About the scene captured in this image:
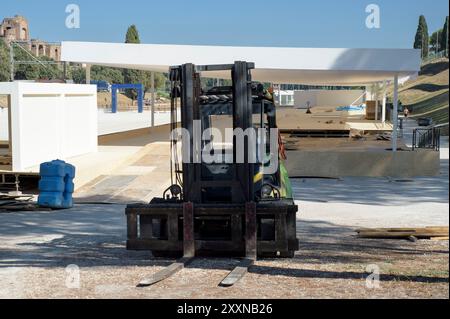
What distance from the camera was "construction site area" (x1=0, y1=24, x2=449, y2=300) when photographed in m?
8.94

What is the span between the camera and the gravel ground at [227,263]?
8430mm

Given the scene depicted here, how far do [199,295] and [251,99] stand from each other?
299cm

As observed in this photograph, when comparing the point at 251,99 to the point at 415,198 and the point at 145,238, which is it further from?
the point at 415,198

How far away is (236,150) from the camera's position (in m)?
9.78

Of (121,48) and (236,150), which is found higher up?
(121,48)

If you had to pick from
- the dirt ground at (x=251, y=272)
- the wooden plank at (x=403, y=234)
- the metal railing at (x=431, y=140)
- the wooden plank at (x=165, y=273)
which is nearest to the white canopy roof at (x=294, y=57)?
the metal railing at (x=431, y=140)

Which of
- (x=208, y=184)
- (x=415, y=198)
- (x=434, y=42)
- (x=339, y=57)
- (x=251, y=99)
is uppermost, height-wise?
(x=434, y=42)

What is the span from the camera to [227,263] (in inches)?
392

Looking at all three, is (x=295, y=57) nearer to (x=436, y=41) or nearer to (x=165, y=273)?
(x=165, y=273)

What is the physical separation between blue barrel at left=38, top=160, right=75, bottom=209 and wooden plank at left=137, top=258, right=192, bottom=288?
733cm

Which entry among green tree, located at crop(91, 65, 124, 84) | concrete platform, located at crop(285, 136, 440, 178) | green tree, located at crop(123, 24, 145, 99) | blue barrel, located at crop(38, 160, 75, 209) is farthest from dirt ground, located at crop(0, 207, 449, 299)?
green tree, located at crop(123, 24, 145, 99)

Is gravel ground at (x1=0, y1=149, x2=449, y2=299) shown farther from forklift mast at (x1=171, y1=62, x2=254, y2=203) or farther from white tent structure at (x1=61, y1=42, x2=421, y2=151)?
white tent structure at (x1=61, y1=42, x2=421, y2=151)
